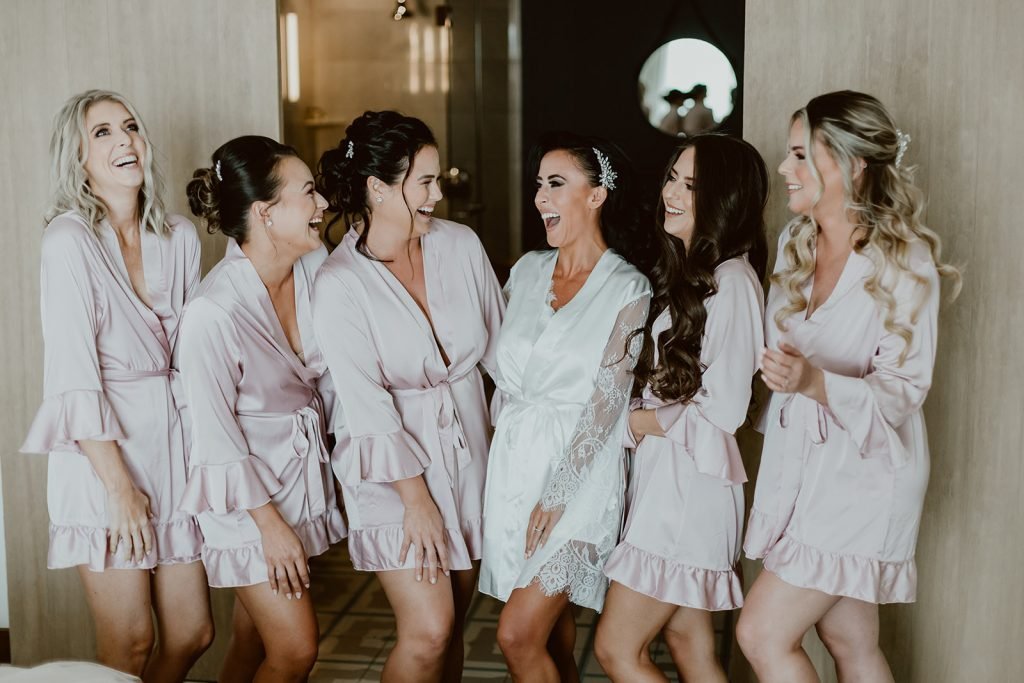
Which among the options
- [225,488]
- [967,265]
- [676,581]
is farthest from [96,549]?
[967,265]

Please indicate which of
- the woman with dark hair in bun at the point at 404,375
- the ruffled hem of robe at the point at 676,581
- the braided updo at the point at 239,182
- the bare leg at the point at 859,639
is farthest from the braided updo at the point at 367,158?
the bare leg at the point at 859,639

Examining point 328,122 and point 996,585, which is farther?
point 328,122

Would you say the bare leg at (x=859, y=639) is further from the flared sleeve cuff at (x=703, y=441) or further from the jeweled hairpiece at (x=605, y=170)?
the jeweled hairpiece at (x=605, y=170)

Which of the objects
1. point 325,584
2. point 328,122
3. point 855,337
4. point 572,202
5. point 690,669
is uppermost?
point 328,122

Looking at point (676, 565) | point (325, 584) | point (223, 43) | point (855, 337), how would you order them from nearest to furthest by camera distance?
point (855, 337) < point (676, 565) < point (223, 43) < point (325, 584)

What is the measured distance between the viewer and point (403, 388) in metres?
2.45

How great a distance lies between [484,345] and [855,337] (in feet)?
3.02

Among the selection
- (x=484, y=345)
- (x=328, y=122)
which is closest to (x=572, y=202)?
(x=484, y=345)

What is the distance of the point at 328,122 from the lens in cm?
580

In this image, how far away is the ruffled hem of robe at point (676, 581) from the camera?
7.28 ft

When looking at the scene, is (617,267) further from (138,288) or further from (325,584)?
(325,584)

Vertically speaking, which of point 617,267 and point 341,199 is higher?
point 341,199

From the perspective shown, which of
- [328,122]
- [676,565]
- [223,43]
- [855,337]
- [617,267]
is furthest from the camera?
[328,122]

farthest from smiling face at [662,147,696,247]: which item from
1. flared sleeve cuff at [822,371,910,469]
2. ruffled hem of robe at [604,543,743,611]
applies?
ruffled hem of robe at [604,543,743,611]
